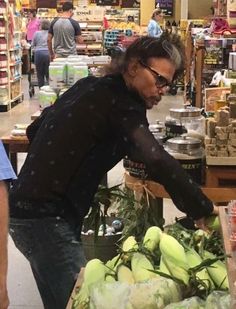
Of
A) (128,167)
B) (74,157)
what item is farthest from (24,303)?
(74,157)

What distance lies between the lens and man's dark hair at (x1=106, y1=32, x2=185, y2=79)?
2463 millimetres

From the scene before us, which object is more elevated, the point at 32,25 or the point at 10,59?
the point at 32,25

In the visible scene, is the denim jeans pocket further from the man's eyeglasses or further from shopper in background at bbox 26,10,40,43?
shopper in background at bbox 26,10,40,43

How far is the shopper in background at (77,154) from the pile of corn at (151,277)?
165mm

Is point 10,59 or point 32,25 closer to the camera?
point 10,59

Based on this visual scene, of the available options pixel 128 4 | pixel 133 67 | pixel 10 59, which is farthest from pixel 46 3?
pixel 133 67

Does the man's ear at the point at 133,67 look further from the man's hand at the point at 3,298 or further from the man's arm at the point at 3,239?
the man's hand at the point at 3,298

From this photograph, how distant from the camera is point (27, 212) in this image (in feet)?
8.14

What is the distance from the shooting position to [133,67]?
248 cm

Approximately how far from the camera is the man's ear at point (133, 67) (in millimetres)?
2477

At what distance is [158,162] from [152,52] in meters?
0.46

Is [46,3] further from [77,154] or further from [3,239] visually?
[3,239]

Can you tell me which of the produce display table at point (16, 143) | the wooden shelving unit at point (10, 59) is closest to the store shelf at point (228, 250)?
the produce display table at point (16, 143)

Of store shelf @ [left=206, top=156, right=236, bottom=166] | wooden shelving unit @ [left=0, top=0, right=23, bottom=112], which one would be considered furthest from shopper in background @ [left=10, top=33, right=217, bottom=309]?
wooden shelving unit @ [left=0, top=0, right=23, bottom=112]
